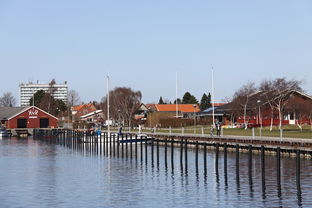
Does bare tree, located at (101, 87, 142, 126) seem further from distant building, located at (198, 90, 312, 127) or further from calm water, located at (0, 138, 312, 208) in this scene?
calm water, located at (0, 138, 312, 208)

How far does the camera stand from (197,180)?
45.4 metres

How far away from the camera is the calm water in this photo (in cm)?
3647

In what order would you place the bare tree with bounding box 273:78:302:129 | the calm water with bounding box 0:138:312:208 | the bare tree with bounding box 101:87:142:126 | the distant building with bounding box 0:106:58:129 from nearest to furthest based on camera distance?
the calm water with bounding box 0:138:312:208, the bare tree with bounding box 273:78:302:129, the distant building with bounding box 0:106:58:129, the bare tree with bounding box 101:87:142:126

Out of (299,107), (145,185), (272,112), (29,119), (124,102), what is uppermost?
(124,102)

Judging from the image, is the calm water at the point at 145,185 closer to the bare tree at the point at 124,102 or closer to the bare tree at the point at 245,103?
the bare tree at the point at 245,103

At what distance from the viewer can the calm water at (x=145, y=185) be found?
1436 inches

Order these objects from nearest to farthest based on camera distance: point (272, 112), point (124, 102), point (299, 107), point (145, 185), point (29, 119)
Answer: point (145, 185) → point (272, 112) → point (299, 107) → point (29, 119) → point (124, 102)

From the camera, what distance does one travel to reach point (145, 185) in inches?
1703

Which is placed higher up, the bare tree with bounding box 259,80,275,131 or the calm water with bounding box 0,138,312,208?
the bare tree with bounding box 259,80,275,131

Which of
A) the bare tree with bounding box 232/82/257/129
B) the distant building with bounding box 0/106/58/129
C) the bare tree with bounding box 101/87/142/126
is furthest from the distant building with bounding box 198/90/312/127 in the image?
the distant building with bounding box 0/106/58/129

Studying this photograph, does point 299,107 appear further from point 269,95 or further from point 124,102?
point 124,102

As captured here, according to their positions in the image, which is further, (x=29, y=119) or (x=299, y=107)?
(x=29, y=119)

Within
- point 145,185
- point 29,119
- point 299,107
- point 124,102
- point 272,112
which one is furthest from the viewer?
point 124,102

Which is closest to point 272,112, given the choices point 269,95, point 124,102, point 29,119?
point 269,95
